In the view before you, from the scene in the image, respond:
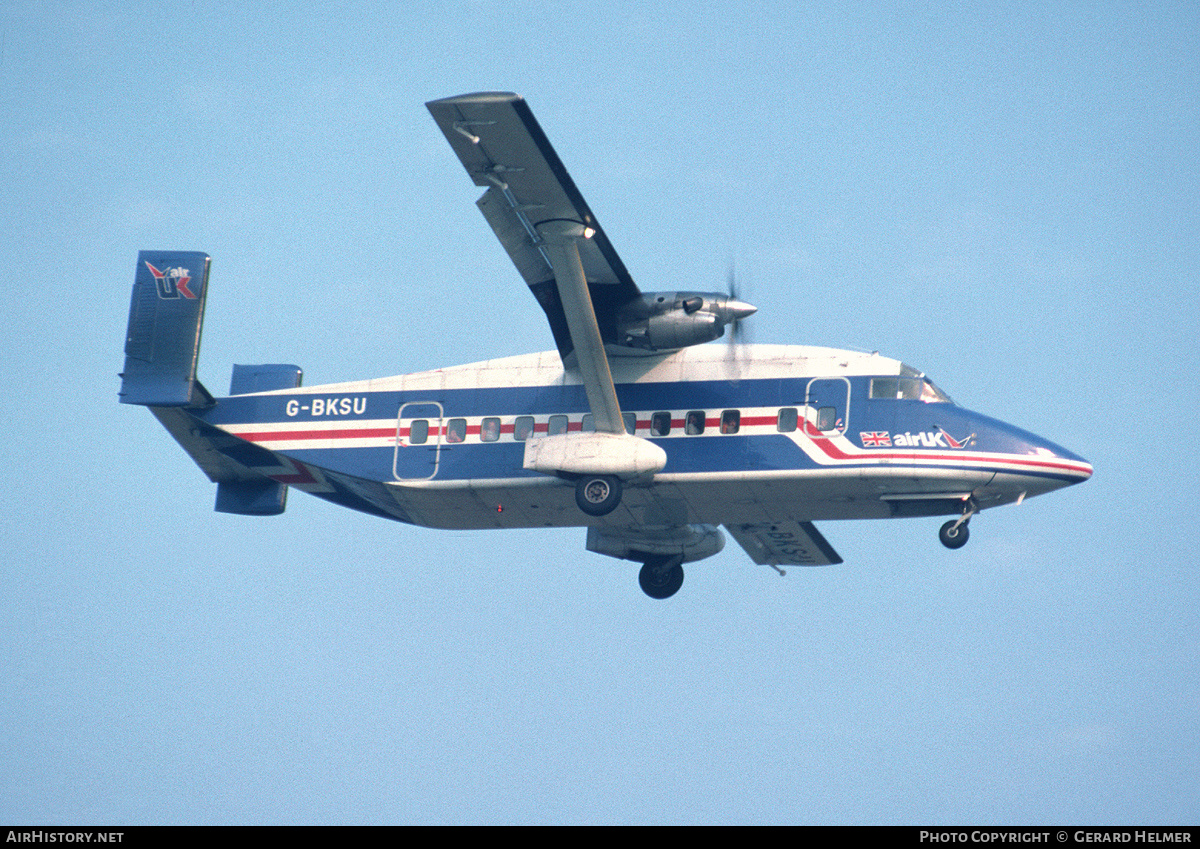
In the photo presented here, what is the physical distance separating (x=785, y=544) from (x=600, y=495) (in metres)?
4.99

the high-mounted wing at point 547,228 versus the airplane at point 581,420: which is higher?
the high-mounted wing at point 547,228

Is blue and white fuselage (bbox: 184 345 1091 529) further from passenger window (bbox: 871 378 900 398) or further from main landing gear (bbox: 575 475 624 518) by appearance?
main landing gear (bbox: 575 475 624 518)

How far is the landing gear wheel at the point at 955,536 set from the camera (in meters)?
22.8

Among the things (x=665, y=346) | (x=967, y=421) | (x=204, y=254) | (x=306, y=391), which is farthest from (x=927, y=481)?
(x=204, y=254)

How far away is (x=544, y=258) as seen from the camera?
23453 mm

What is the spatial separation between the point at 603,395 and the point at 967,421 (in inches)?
209

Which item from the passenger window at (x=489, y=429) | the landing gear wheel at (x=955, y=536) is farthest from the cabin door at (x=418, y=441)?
the landing gear wheel at (x=955, y=536)

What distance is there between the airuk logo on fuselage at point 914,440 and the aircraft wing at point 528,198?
4.12 meters

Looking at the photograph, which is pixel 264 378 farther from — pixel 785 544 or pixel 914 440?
pixel 914 440

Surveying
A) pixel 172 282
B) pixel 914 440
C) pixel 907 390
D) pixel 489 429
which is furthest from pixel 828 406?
pixel 172 282

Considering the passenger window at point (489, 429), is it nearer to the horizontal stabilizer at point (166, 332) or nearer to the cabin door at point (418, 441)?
the cabin door at point (418, 441)

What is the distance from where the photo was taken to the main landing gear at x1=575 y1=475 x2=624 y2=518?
23.0 meters

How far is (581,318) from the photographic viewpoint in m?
22.8

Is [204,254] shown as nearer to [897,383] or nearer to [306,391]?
[306,391]
